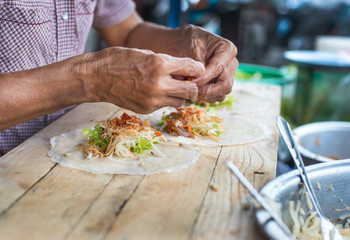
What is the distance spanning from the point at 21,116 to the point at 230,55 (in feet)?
4.36

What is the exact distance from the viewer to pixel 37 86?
1.80 m

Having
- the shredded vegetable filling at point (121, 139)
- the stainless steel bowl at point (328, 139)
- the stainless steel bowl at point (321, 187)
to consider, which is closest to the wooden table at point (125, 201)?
the stainless steel bowl at point (321, 187)

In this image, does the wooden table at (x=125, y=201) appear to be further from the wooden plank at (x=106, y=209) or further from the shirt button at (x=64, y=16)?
the shirt button at (x=64, y=16)

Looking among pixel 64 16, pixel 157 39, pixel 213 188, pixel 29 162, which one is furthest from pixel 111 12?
pixel 213 188

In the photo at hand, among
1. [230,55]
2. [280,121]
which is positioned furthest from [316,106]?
[280,121]

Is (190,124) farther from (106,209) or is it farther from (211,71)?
(106,209)

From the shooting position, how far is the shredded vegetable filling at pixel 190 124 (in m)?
2.35

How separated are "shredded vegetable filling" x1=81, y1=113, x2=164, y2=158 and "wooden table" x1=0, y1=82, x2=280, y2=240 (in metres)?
0.23

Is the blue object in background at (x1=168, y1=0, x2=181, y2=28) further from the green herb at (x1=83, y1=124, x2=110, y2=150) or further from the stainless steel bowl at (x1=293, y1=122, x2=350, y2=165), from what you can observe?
the green herb at (x1=83, y1=124, x2=110, y2=150)

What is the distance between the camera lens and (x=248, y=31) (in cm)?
1177

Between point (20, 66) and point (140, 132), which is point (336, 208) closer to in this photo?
point (140, 132)

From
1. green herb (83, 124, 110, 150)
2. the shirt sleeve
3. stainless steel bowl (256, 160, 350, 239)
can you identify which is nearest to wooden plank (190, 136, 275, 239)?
stainless steel bowl (256, 160, 350, 239)

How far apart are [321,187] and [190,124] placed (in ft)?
2.91

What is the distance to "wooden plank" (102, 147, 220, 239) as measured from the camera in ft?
4.44
